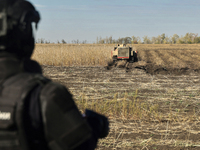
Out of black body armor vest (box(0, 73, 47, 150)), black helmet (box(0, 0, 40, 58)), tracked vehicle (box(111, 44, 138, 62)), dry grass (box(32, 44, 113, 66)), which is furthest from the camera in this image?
tracked vehicle (box(111, 44, 138, 62))

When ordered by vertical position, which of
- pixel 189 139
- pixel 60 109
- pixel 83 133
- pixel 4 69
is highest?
pixel 4 69

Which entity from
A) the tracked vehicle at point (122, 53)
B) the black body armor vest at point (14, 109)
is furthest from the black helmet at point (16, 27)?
the tracked vehicle at point (122, 53)

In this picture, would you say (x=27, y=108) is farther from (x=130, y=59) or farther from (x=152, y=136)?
(x=130, y=59)

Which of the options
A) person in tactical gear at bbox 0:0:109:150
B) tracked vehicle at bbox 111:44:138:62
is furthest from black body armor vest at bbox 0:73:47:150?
tracked vehicle at bbox 111:44:138:62

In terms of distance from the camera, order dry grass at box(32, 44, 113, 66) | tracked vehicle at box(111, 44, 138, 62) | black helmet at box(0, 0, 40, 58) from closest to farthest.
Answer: black helmet at box(0, 0, 40, 58)
dry grass at box(32, 44, 113, 66)
tracked vehicle at box(111, 44, 138, 62)

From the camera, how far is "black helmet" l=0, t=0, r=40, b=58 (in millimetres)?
1101

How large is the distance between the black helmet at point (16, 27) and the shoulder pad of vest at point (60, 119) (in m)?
0.28

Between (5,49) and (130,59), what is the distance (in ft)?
50.6

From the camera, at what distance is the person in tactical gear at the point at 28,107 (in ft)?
3.27

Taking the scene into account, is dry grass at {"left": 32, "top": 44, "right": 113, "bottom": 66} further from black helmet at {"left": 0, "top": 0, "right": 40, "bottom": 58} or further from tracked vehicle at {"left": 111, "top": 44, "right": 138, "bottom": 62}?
black helmet at {"left": 0, "top": 0, "right": 40, "bottom": 58}

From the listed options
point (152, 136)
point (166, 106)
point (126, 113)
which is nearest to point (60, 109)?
point (152, 136)

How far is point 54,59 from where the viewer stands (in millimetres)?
14641

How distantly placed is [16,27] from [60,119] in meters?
0.50

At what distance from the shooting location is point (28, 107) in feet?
3.33
